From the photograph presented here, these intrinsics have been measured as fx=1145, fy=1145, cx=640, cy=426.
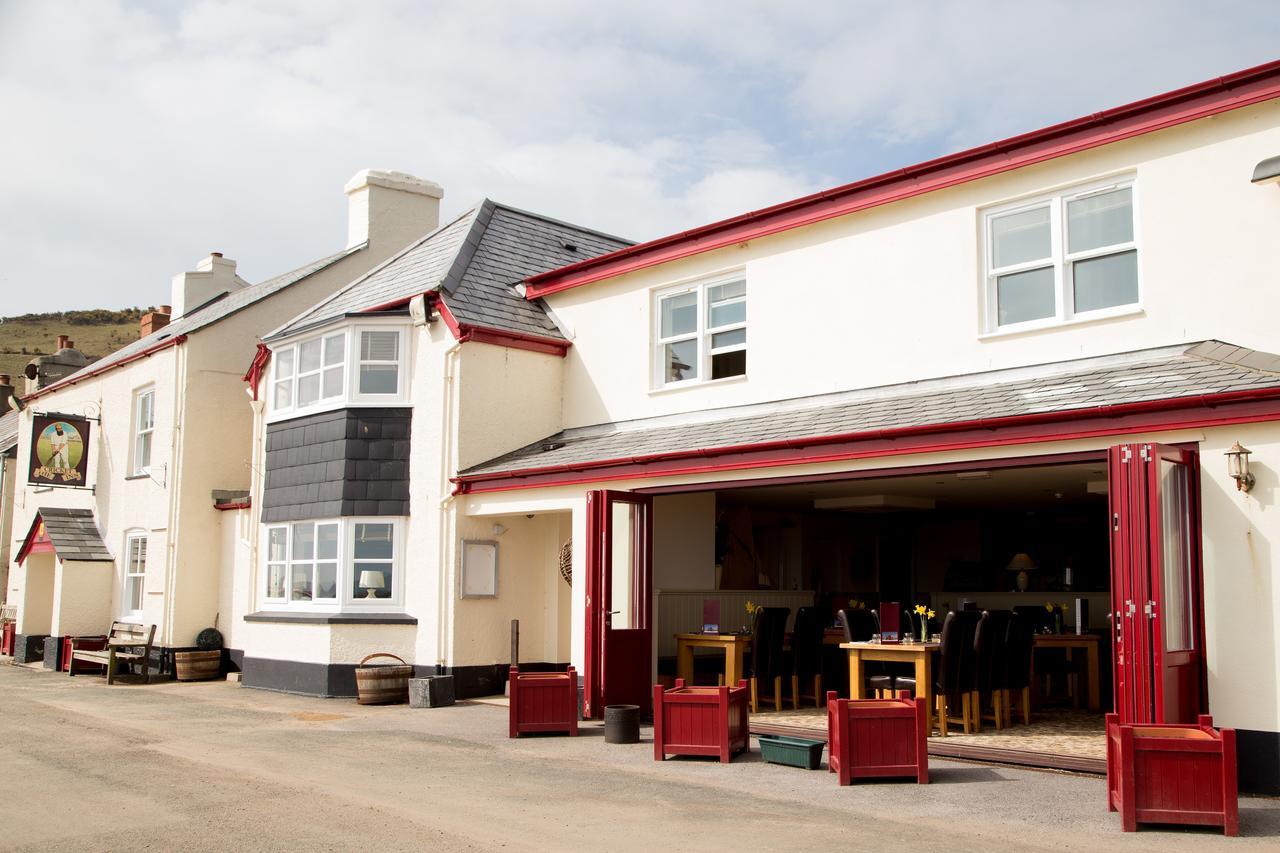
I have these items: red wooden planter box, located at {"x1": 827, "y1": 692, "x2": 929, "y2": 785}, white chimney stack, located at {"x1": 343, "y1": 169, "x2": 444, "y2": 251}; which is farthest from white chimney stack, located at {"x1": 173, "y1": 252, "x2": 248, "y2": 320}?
red wooden planter box, located at {"x1": 827, "y1": 692, "x2": 929, "y2": 785}

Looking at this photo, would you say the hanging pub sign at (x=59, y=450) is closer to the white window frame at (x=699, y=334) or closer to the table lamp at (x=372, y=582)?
the table lamp at (x=372, y=582)

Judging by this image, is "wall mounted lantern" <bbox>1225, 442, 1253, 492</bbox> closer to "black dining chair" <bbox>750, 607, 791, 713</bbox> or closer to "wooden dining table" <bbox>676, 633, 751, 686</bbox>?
"black dining chair" <bbox>750, 607, 791, 713</bbox>

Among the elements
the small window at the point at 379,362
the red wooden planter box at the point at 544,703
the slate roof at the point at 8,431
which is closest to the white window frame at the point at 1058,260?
the red wooden planter box at the point at 544,703

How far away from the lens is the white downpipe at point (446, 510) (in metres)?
15.1

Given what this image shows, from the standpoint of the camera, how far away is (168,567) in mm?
19688

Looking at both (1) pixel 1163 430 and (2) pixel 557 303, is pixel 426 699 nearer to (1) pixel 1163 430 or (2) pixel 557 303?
(2) pixel 557 303

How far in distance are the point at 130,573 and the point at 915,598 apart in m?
14.5

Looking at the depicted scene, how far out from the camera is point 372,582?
16.0 meters

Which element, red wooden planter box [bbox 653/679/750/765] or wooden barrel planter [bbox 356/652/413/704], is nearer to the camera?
red wooden planter box [bbox 653/679/750/765]

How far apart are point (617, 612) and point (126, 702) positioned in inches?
289

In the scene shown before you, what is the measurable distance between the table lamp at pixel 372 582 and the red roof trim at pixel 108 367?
666cm

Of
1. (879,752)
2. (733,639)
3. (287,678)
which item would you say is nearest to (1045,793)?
(879,752)

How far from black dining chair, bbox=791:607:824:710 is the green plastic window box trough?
10.3ft

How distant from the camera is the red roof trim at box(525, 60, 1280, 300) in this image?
10.3 meters
